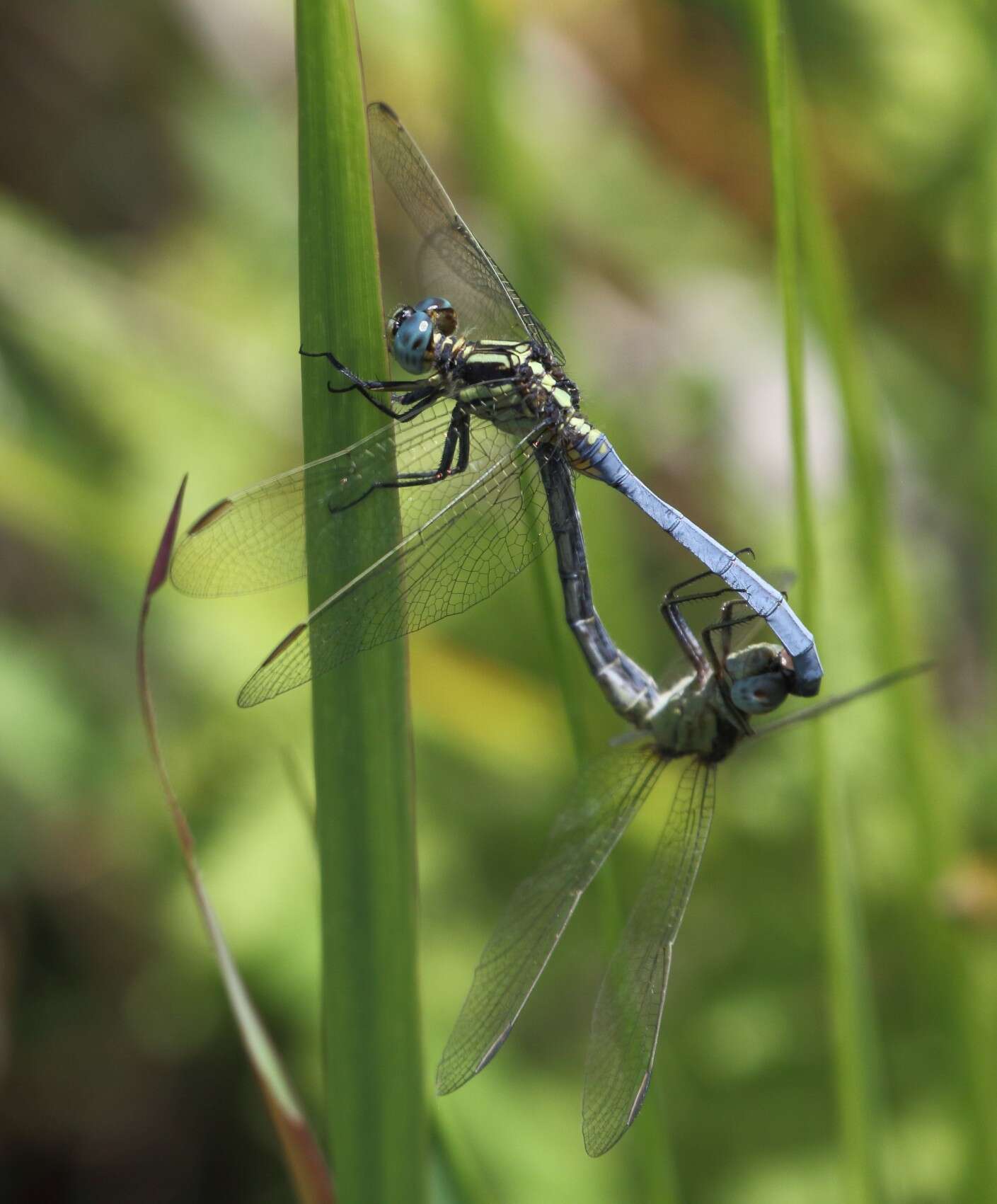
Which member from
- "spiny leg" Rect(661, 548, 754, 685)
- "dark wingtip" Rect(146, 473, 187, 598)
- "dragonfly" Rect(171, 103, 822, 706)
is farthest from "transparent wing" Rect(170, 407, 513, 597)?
"spiny leg" Rect(661, 548, 754, 685)

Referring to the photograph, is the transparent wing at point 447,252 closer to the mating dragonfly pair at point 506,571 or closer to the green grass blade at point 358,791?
the mating dragonfly pair at point 506,571

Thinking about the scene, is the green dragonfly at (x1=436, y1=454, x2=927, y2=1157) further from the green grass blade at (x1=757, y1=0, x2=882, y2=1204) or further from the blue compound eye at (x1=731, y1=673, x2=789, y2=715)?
the green grass blade at (x1=757, y1=0, x2=882, y2=1204)

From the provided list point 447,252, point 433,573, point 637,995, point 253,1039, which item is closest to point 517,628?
point 447,252

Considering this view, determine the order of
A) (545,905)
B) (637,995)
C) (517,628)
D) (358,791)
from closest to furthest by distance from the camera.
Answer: (358,791), (637,995), (545,905), (517,628)

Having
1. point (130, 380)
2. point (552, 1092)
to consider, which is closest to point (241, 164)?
point (130, 380)

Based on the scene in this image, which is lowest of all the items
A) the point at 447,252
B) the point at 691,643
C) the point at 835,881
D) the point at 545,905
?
the point at 835,881

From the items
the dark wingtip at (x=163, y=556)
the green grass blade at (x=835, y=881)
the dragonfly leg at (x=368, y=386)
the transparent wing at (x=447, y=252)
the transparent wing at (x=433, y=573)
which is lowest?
the green grass blade at (x=835, y=881)

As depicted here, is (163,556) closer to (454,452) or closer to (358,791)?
(358,791)

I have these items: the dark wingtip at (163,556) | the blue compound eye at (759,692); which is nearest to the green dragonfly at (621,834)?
the blue compound eye at (759,692)
